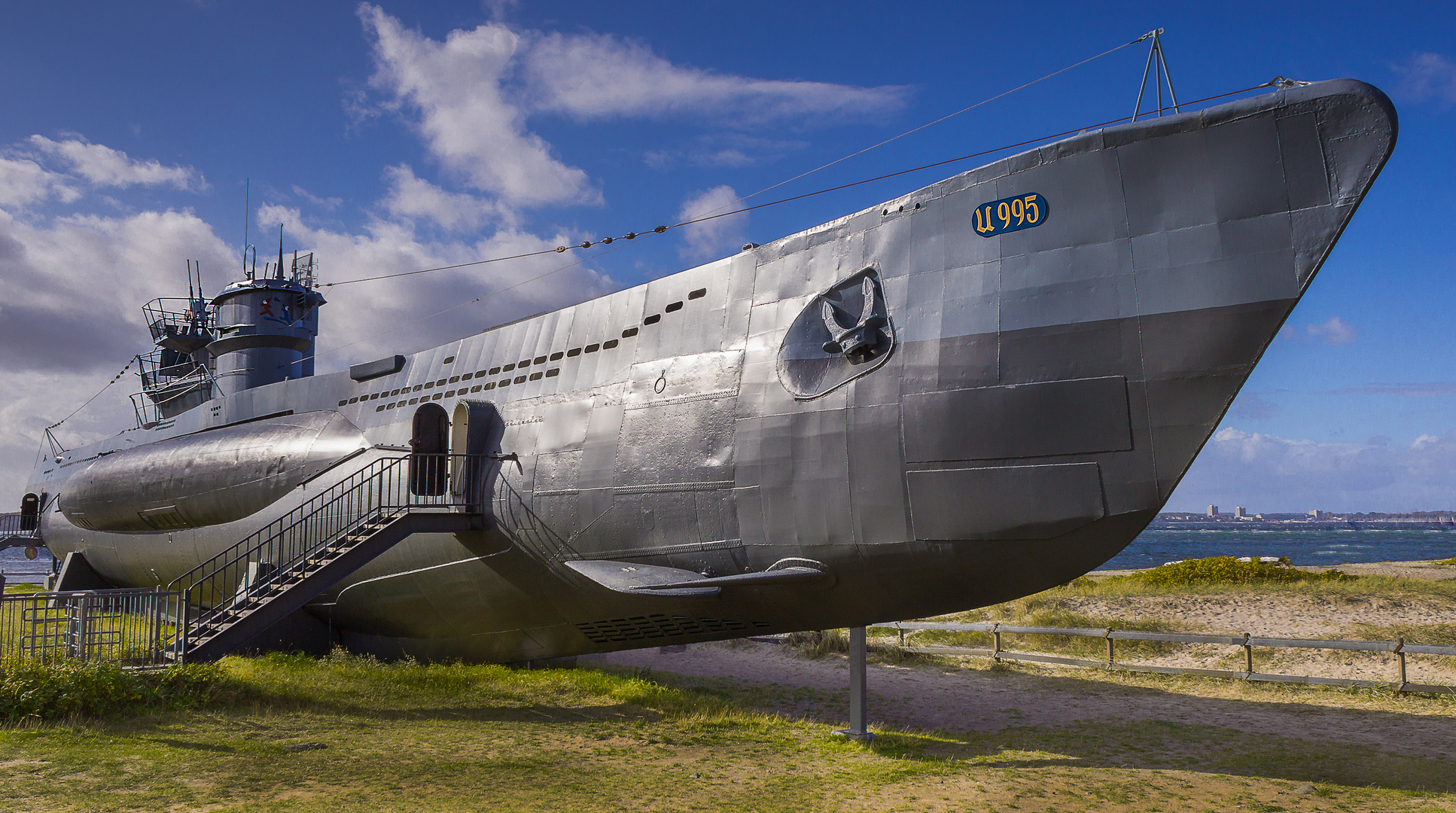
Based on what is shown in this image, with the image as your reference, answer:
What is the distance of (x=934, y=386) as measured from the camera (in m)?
7.71

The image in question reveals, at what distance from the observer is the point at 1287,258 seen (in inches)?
257

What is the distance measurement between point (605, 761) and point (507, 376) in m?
5.88

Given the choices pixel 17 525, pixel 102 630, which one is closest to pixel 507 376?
pixel 102 630

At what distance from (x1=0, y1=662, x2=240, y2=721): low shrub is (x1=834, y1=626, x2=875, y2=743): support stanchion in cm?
754

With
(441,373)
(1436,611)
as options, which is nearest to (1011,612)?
(1436,611)

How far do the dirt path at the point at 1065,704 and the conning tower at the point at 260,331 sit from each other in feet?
39.8

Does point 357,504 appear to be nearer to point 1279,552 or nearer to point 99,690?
point 99,690

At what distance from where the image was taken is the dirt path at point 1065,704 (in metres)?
10.3

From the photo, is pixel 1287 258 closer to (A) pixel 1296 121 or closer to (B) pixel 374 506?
(A) pixel 1296 121

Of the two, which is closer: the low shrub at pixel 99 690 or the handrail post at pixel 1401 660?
the low shrub at pixel 99 690

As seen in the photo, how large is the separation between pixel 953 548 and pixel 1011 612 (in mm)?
17002

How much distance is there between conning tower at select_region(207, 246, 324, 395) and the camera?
2133cm

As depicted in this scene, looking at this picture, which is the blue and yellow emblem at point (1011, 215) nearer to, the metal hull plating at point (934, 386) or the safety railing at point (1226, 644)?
the metal hull plating at point (934, 386)

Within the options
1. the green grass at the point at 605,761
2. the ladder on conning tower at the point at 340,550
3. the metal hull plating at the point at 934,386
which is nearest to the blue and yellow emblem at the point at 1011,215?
the metal hull plating at the point at 934,386
